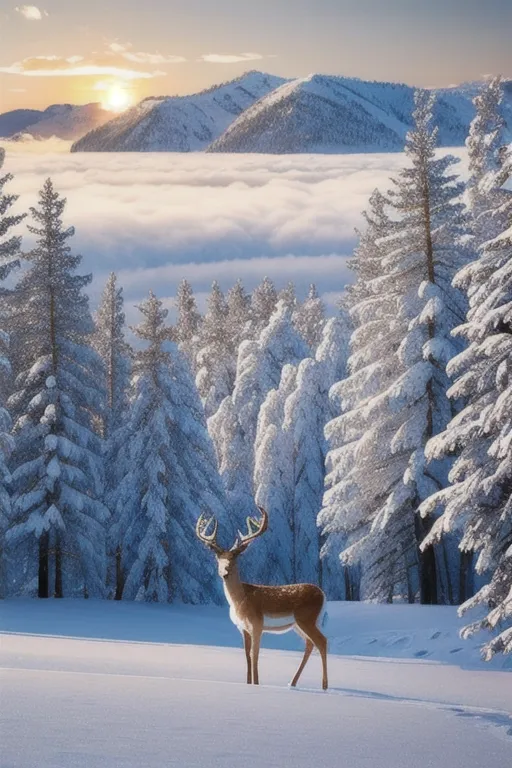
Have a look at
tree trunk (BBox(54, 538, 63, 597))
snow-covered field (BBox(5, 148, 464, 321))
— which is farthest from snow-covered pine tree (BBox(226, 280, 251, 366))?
tree trunk (BBox(54, 538, 63, 597))

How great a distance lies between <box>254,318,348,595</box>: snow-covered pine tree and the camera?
132ft

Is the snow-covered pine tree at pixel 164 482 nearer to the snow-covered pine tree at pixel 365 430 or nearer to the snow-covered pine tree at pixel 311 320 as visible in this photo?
the snow-covered pine tree at pixel 365 430

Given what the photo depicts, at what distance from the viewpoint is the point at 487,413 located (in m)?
16.5

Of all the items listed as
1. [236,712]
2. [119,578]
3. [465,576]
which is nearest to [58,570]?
[119,578]

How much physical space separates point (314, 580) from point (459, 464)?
24270mm

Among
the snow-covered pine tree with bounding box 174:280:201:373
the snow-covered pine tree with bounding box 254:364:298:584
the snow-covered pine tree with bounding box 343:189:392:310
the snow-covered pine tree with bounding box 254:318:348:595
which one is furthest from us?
the snow-covered pine tree with bounding box 174:280:201:373

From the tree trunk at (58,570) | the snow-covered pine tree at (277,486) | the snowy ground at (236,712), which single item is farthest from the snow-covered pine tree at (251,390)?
the snowy ground at (236,712)

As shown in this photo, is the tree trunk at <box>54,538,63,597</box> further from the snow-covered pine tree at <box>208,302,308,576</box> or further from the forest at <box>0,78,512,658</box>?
the snow-covered pine tree at <box>208,302,308,576</box>

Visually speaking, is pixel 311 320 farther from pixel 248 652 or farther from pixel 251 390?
pixel 248 652

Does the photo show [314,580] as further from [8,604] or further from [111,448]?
[8,604]

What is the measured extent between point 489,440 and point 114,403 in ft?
86.9

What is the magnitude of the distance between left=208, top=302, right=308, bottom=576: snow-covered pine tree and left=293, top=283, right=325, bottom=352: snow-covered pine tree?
20.6 m

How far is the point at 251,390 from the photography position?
4488cm

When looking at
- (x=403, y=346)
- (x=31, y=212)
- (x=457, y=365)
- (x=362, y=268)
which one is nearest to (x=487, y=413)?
(x=457, y=365)
